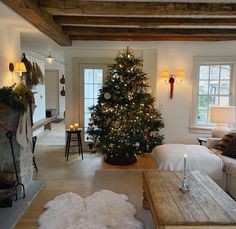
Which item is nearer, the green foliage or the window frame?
the green foliage

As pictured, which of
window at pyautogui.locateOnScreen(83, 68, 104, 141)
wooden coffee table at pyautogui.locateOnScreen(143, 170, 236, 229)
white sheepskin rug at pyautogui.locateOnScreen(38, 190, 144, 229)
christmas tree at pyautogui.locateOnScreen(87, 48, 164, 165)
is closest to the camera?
wooden coffee table at pyautogui.locateOnScreen(143, 170, 236, 229)

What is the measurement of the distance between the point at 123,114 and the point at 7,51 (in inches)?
88.5

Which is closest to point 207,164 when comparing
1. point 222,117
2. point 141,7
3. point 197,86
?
point 222,117

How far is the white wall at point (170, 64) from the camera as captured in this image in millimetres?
5535

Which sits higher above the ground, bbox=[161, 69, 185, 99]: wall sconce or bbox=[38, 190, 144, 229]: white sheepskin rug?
bbox=[161, 69, 185, 99]: wall sconce

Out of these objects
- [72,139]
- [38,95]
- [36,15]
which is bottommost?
[72,139]

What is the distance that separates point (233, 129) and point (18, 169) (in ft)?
14.3

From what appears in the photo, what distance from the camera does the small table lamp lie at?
4.66m

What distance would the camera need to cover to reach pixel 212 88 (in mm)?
5637

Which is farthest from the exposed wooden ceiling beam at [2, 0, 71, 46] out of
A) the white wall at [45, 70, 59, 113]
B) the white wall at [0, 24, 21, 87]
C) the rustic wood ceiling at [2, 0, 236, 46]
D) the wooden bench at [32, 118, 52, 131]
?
the white wall at [45, 70, 59, 113]

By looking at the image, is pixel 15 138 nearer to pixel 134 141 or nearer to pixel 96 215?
pixel 96 215

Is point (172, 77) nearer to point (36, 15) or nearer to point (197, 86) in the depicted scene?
point (197, 86)

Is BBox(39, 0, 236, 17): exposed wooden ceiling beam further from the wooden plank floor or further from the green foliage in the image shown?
the wooden plank floor

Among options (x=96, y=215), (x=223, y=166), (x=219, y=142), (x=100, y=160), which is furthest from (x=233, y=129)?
(x=96, y=215)
